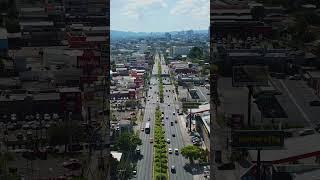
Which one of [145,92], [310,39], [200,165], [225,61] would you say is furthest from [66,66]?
[145,92]

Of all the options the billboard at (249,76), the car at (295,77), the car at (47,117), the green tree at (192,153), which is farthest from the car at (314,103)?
the green tree at (192,153)

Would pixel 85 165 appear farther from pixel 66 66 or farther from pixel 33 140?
pixel 66 66

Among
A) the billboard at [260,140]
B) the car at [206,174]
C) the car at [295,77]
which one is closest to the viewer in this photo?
the billboard at [260,140]

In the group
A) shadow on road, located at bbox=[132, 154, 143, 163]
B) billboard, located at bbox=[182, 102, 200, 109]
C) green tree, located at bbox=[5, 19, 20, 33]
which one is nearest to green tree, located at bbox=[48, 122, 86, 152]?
green tree, located at bbox=[5, 19, 20, 33]

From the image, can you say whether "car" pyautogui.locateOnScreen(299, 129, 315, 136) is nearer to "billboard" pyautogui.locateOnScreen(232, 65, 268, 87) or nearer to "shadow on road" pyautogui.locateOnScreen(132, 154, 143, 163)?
"billboard" pyautogui.locateOnScreen(232, 65, 268, 87)

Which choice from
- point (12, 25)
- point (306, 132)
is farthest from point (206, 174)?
point (12, 25)

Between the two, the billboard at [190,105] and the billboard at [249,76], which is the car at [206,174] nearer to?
the billboard at [249,76]
